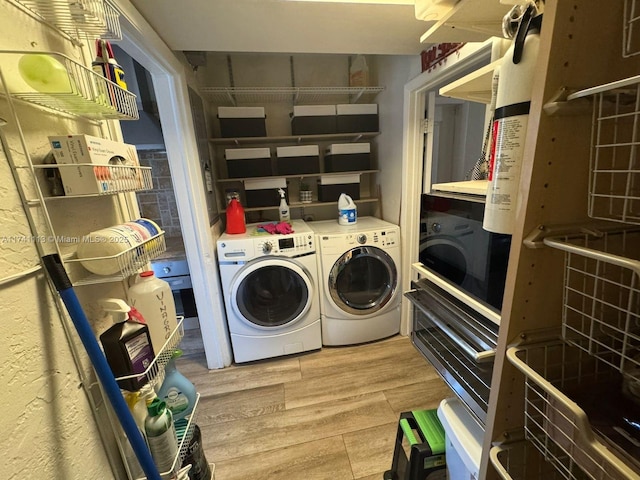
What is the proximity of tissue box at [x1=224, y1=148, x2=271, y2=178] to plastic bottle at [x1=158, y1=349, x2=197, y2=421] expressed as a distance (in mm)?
1621

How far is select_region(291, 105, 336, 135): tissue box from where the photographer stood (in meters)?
2.28

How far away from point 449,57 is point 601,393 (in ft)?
5.29

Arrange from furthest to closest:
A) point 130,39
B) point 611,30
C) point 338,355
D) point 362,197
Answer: point 362,197 < point 338,355 < point 130,39 < point 611,30

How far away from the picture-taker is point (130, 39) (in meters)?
1.15

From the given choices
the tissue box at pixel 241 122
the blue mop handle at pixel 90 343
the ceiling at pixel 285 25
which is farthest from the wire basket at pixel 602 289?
the tissue box at pixel 241 122

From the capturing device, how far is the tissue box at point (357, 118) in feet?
7.63

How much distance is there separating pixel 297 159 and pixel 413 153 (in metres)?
0.96

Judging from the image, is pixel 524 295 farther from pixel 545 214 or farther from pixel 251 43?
pixel 251 43

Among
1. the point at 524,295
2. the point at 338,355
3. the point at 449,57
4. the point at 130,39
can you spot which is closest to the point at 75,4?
the point at 130,39

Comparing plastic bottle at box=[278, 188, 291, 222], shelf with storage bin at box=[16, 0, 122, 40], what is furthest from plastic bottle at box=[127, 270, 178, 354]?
plastic bottle at box=[278, 188, 291, 222]

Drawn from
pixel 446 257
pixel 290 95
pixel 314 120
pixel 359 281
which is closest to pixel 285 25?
pixel 314 120

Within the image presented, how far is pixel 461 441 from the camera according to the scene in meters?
0.86

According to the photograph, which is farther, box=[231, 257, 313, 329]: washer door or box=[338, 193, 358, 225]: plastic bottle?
box=[338, 193, 358, 225]: plastic bottle

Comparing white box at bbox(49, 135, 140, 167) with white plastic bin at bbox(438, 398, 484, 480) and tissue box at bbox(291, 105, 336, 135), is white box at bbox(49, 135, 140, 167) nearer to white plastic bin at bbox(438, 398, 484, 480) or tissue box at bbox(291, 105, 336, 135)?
white plastic bin at bbox(438, 398, 484, 480)
